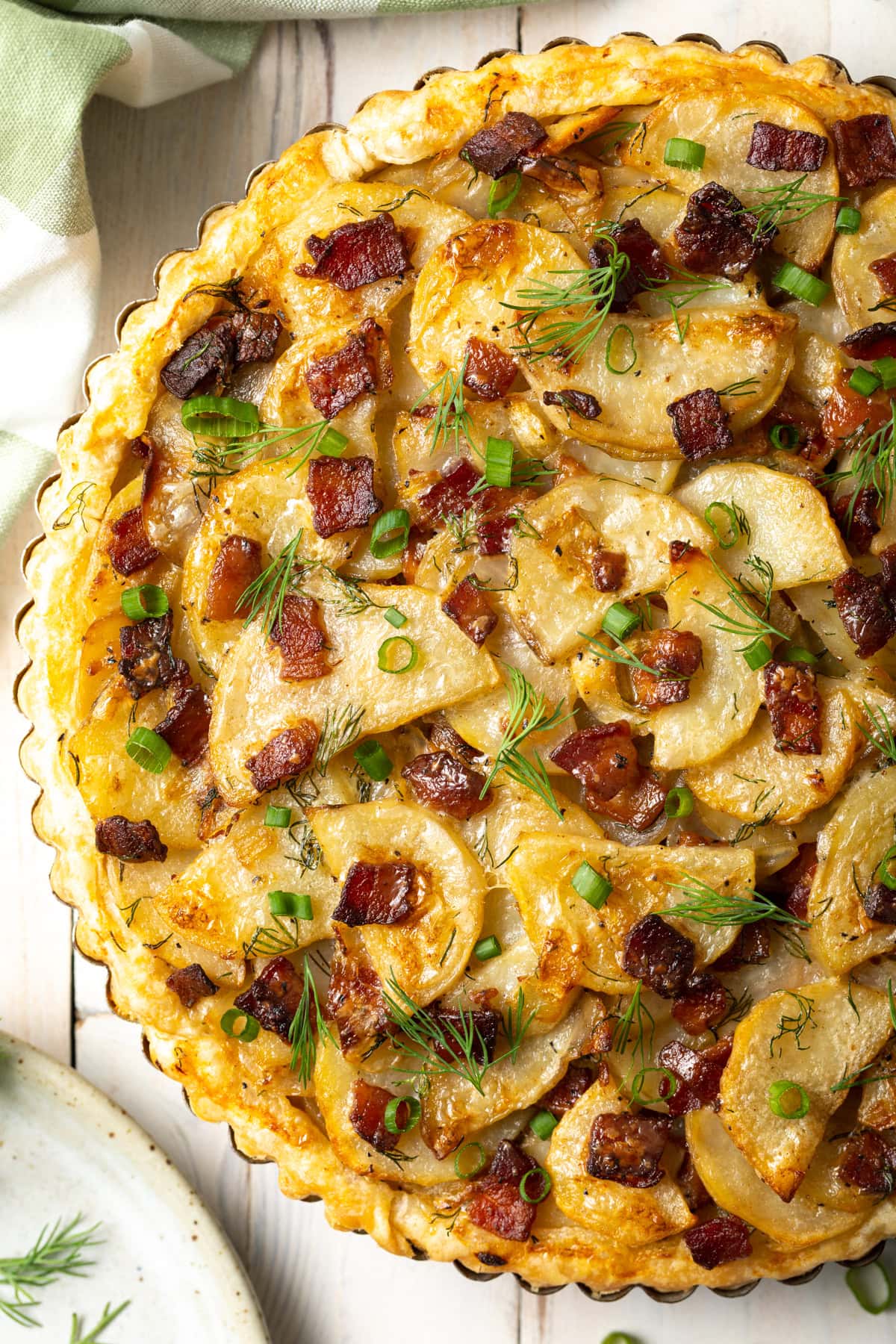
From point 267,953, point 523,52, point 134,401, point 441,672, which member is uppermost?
point 523,52

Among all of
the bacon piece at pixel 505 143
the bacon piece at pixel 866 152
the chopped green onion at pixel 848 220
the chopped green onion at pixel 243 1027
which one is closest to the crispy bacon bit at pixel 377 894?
the chopped green onion at pixel 243 1027

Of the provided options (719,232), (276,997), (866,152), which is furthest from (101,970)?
(866,152)

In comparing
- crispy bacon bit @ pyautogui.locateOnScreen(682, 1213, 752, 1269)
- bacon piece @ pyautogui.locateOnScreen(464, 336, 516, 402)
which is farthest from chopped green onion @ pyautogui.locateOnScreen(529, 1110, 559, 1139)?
bacon piece @ pyautogui.locateOnScreen(464, 336, 516, 402)

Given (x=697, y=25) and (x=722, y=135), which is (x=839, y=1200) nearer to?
(x=722, y=135)

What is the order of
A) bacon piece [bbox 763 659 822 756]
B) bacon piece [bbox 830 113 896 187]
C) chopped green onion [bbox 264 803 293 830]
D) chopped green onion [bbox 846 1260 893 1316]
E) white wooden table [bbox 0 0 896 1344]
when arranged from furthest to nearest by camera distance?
white wooden table [bbox 0 0 896 1344] → chopped green onion [bbox 846 1260 893 1316] → chopped green onion [bbox 264 803 293 830] → bacon piece [bbox 830 113 896 187] → bacon piece [bbox 763 659 822 756]

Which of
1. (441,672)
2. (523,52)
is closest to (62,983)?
(441,672)

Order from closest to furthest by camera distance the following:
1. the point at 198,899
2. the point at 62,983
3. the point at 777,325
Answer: the point at 777,325 < the point at 198,899 < the point at 62,983

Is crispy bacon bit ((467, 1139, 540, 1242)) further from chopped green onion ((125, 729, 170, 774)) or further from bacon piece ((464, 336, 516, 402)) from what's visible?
bacon piece ((464, 336, 516, 402))
